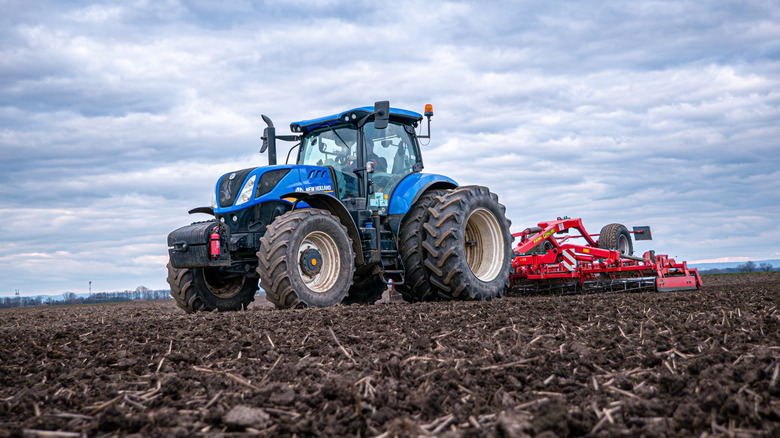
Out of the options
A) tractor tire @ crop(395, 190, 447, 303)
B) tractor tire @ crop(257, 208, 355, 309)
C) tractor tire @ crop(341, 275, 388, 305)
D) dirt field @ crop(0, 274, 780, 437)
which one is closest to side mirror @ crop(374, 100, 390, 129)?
tractor tire @ crop(395, 190, 447, 303)

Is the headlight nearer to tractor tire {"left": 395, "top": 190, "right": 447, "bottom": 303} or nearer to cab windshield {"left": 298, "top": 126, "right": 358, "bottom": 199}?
cab windshield {"left": 298, "top": 126, "right": 358, "bottom": 199}

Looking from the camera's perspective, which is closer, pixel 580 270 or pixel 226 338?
pixel 226 338

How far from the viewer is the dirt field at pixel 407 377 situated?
2.19m

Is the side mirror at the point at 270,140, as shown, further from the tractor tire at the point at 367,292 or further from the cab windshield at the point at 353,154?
the tractor tire at the point at 367,292

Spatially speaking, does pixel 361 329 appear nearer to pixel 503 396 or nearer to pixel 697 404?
pixel 503 396

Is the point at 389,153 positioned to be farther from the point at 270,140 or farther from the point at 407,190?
the point at 270,140

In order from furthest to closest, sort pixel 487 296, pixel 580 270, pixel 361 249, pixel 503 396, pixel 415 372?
pixel 580 270
pixel 487 296
pixel 361 249
pixel 415 372
pixel 503 396

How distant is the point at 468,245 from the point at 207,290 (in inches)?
144

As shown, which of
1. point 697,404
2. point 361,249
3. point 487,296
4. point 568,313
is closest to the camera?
point 697,404

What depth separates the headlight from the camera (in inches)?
266

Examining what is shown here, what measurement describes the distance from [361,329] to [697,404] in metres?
2.59

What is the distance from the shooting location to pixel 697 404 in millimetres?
2225

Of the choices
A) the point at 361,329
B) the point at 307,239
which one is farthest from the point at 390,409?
the point at 307,239

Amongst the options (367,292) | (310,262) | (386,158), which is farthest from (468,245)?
(310,262)
